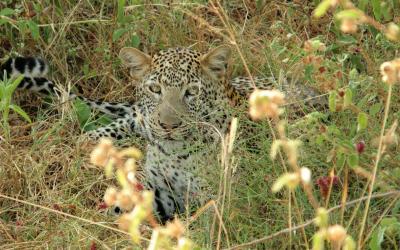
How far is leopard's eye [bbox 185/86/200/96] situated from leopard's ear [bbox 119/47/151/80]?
1.23ft

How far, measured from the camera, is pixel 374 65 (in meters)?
5.35

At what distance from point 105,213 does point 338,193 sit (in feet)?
5.17

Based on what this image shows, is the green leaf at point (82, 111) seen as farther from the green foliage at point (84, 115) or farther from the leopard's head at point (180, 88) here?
the leopard's head at point (180, 88)

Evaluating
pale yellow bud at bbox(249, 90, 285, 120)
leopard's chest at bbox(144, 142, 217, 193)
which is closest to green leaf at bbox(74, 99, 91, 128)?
leopard's chest at bbox(144, 142, 217, 193)

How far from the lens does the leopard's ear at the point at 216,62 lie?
6086mm

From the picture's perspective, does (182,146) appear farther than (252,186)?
Yes

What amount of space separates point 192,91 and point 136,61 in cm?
49

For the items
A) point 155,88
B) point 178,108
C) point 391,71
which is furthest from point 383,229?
point 155,88

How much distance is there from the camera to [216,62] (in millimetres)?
6109

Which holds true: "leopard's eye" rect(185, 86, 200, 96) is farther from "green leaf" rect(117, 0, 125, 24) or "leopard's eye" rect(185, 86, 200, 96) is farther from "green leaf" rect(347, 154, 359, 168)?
"green leaf" rect(347, 154, 359, 168)

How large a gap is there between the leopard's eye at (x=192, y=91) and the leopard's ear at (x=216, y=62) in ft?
0.54

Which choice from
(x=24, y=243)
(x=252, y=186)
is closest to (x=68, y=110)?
(x=24, y=243)

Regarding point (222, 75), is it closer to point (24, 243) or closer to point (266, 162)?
point (266, 162)

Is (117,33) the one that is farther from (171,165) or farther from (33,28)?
(171,165)
